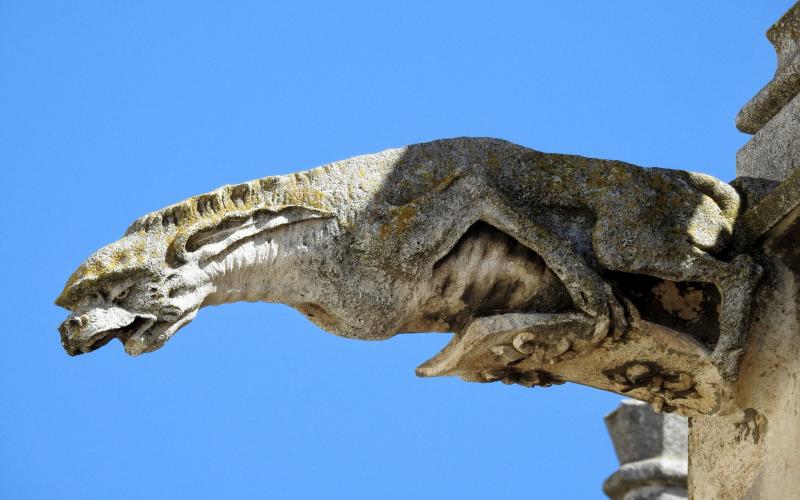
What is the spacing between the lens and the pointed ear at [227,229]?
6.37 m

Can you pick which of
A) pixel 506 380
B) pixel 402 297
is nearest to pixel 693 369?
pixel 506 380

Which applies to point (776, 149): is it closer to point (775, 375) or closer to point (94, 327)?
point (775, 375)

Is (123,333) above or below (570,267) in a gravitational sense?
below

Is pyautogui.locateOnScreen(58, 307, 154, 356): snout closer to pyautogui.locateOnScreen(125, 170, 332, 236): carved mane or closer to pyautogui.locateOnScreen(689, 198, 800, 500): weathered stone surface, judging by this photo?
pyautogui.locateOnScreen(125, 170, 332, 236): carved mane

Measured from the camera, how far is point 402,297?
6.55 m

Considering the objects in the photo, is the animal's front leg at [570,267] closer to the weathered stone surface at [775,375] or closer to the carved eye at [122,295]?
the weathered stone surface at [775,375]

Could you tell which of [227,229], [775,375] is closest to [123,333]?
[227,229]

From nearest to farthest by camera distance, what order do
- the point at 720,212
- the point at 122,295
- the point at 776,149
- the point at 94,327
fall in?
the point at 94,327 < the point at 122,295 < the point at 720,212 < the point at 776,149

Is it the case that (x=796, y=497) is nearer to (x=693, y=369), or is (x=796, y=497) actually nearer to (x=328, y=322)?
(x=693, y=369)

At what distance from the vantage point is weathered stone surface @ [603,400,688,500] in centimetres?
1056

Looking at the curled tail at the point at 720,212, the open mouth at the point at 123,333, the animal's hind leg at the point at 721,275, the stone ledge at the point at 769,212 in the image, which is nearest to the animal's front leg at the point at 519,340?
the animal's hind leg at the point at 721,275

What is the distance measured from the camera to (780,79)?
725 cm

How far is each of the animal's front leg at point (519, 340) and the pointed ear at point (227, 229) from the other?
0.76 metres

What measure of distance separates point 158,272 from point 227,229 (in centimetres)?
36
